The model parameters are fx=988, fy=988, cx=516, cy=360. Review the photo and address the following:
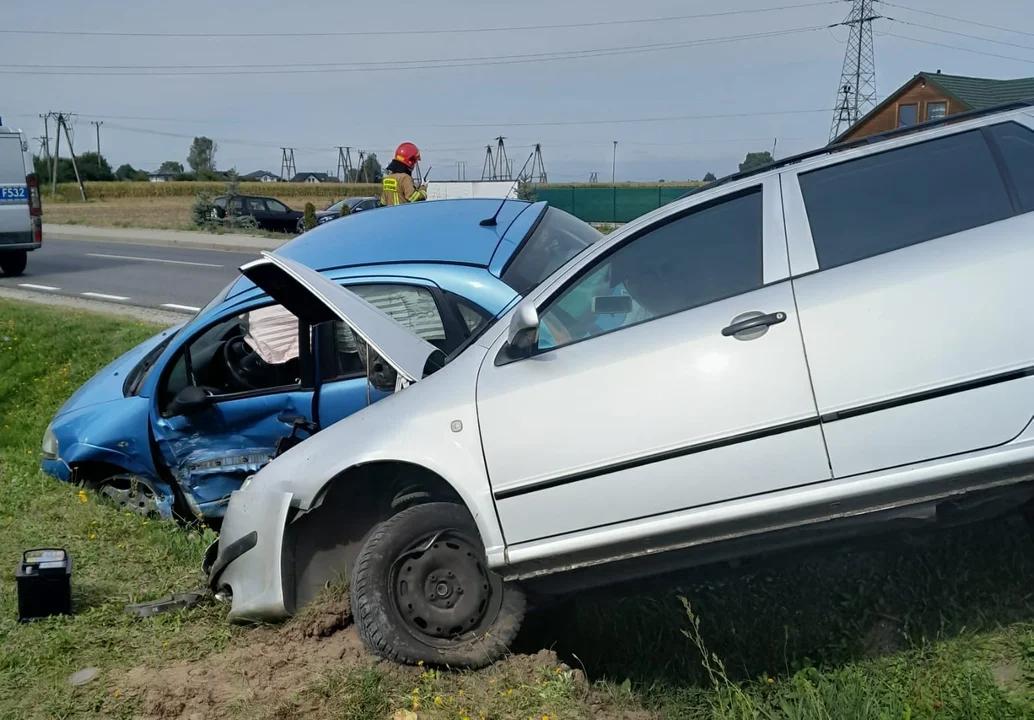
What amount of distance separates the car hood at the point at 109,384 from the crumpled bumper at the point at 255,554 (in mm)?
2078

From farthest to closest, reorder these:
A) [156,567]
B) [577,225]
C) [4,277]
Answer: [4,277]
[577,225]
[156,567]

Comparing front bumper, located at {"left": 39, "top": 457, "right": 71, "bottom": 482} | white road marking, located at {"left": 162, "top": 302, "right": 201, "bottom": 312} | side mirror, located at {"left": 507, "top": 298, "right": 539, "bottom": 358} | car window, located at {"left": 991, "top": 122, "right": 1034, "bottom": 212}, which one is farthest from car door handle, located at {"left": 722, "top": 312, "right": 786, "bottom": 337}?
white road marking, located at {"left": 162, "top": 302, "right": 201, "bottom": 312}

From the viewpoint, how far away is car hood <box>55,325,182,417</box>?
6.32 meters

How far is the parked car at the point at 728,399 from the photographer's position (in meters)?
3.32

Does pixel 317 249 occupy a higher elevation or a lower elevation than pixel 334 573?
higher

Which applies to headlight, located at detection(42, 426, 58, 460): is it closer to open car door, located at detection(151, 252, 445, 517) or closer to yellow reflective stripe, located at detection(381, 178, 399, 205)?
open car door, located at detection(151, 252, 445, 517)

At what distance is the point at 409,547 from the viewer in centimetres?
400

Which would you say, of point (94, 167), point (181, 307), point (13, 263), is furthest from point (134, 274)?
point (94, 167)

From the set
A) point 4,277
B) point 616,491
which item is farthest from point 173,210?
point 616,491

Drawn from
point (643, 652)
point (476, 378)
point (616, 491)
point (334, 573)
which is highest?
point (476, 378)

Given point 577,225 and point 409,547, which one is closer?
point 409,547

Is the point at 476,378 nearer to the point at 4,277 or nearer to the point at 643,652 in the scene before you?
the point at 643,652

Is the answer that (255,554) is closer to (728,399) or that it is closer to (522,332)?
(522,332)

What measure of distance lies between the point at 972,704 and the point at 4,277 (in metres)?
19.7
